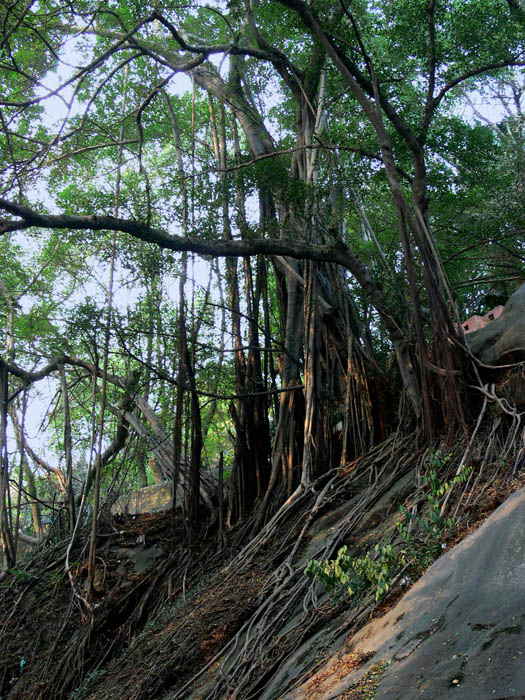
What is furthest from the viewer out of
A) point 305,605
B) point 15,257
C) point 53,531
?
point 15,257

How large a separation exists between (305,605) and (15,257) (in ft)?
29.7

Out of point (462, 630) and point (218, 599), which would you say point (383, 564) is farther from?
point (218, 599)

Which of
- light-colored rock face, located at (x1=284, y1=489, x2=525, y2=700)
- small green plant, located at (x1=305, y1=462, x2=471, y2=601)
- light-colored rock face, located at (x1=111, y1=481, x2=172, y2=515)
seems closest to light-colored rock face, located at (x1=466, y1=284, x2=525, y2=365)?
small green plant, located at (x1=305, y1=462, x2=471, y2=601)

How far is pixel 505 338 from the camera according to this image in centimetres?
482

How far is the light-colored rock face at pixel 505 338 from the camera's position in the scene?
15.4 feet

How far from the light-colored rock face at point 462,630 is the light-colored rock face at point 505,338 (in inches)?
99.4

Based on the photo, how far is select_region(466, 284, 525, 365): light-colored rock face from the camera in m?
4.68

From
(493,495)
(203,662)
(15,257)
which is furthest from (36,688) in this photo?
(15,257)

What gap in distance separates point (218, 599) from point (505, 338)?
2.85 m

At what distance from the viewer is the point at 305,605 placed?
11.6 feet

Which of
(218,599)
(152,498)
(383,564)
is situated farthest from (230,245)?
(152,498)

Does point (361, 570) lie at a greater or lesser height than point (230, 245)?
lesser

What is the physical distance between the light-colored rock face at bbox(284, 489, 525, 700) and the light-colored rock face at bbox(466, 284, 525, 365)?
2526mm

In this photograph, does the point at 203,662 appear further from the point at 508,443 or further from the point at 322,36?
the point at 322,36
